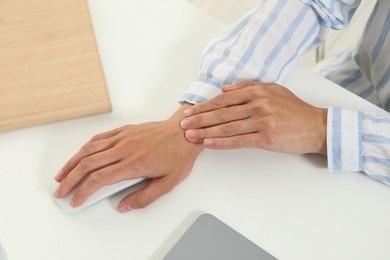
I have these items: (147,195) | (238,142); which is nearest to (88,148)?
(147,195)

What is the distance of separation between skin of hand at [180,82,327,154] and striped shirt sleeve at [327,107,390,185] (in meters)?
0.02

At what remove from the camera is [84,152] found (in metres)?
0.63

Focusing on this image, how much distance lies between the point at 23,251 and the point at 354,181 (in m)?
0.47

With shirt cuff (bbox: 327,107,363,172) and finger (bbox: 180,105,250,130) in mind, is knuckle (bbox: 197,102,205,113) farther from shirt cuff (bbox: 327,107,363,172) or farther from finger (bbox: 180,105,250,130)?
shirt cuff (bbox: 327,107,363,172)

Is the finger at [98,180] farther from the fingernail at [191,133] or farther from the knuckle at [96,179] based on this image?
the fingernail at [191,133]

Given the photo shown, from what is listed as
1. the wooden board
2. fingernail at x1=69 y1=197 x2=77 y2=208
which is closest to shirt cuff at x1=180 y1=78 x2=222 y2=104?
the wooden board

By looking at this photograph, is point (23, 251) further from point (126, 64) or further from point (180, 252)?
point (126, 64)

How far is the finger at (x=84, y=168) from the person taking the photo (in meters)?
0.60

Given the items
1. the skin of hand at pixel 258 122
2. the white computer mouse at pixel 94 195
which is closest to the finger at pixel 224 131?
the skin of hand at pixel 258 122

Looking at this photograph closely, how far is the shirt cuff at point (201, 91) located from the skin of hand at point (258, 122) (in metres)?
0.03

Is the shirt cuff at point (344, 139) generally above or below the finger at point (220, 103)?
below

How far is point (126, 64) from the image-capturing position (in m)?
0.78

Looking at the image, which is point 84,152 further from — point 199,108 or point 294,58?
point 294,58

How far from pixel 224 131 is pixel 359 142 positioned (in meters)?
0.20
